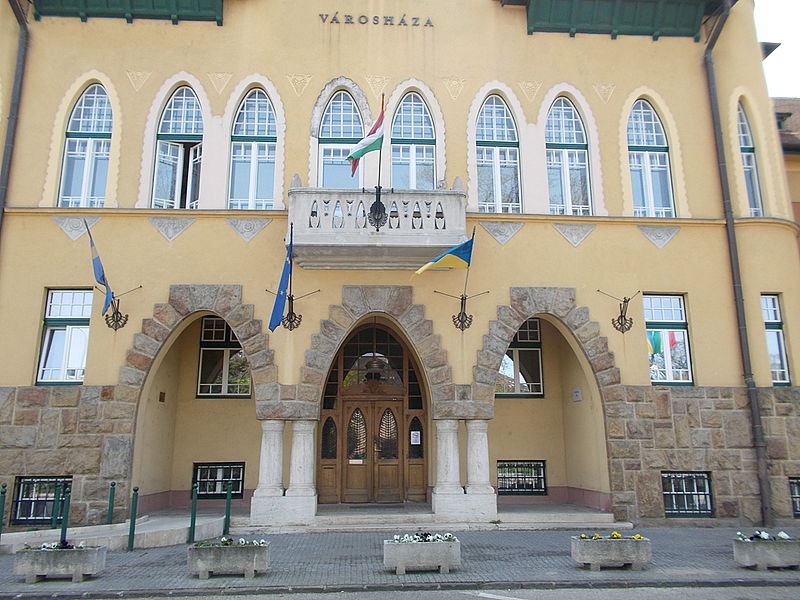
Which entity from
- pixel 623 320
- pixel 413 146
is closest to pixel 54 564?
pixel 413 146

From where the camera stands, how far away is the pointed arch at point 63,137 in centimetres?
1434

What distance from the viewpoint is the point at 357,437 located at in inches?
627

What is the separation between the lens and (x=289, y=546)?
1143cm

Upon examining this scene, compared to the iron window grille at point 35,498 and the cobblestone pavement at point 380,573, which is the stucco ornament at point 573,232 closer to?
the cobblestone pavement at point 380,573

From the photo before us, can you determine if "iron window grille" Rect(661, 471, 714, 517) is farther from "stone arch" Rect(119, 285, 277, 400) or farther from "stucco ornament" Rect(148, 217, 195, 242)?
"stucco ornament" Rect(148, 217, 195, 242)

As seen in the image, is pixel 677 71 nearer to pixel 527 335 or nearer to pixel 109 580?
pixel 527 335

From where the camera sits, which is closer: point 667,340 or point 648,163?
point 667,340

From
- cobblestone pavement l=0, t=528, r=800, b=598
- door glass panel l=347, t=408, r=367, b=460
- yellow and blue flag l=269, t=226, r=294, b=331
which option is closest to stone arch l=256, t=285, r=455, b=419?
yellow and blue flag l=269, t=226, r=294, b=331

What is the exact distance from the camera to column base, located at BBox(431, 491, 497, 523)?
1317 cm

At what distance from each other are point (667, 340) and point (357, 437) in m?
7.41

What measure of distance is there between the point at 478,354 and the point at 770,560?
6316 mm

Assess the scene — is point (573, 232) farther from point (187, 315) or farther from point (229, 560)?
point (229, 560)

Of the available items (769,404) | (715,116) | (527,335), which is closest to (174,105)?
(527,335)

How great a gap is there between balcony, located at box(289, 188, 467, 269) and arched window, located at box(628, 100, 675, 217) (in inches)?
180
